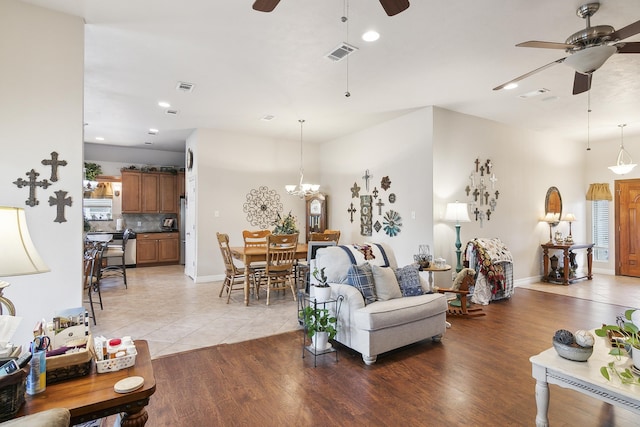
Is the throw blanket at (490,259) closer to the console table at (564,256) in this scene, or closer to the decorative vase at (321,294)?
the console table at (564,256)

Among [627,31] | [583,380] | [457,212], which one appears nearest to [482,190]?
[457,212]

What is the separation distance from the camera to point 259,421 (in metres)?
2.11

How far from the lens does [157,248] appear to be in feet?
27.4

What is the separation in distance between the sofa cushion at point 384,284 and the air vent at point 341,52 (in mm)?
2213

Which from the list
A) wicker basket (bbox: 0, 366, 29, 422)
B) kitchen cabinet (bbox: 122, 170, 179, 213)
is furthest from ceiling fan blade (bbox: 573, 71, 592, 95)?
kitchen cabinet (bbox: 122, 170, 179, 213)

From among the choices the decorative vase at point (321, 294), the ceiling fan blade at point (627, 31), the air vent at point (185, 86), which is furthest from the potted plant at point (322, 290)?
the air vent at point (185, 86)

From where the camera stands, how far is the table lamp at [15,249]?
51.9 inches

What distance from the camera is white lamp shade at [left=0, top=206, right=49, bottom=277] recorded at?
4.33 feet

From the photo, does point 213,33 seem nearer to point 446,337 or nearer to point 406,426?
point 406,426

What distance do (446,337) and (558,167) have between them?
5.80 metres

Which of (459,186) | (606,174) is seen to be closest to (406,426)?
(459,186)

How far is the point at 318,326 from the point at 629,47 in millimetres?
3379

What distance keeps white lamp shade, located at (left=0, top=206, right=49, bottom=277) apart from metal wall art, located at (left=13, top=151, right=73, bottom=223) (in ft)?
5.20

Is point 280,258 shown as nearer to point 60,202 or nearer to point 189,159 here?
point 60,202
